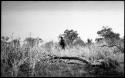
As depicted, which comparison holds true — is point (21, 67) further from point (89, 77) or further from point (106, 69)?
point (106, 69)

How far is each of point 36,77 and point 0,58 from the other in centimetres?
160

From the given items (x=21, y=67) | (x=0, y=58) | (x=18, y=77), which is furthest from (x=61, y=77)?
(x=0, y=58)

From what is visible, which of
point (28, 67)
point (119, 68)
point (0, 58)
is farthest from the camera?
point (0, 58)

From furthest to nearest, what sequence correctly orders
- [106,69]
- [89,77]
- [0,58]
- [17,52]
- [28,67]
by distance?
[17,52], [0,58], [28,67], [106,69], [89,77]

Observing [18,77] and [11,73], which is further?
[11,73]

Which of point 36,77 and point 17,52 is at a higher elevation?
point 17,52

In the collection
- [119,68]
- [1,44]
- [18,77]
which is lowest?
[18,77]

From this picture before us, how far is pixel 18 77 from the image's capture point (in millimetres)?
2428

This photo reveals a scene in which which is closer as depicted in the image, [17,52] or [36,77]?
[36,77]

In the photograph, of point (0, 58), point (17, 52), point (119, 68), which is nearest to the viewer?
point (119, 68)

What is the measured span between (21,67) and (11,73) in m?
0.59

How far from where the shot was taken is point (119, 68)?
2525 millimetres

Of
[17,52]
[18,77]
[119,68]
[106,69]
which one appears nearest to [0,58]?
[17,52]

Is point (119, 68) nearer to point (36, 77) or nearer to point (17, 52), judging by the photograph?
point (36, 77)
